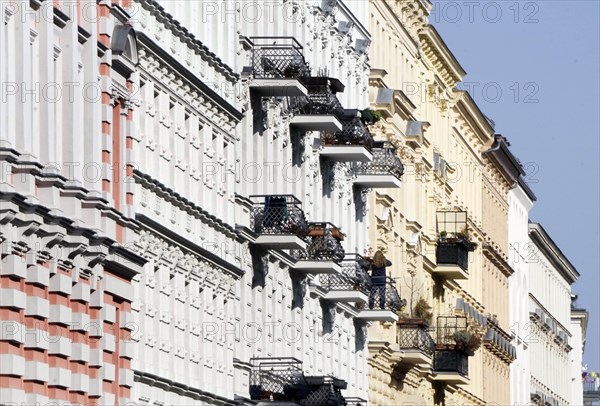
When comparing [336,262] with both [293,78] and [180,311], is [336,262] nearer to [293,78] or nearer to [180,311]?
[293,78]

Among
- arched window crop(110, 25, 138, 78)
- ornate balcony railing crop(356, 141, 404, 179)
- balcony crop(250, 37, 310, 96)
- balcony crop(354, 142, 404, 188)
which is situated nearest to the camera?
arched window crop(110, 25, 138, 78)

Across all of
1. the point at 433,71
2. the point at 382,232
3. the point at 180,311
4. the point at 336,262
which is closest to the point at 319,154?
the point at 336,262

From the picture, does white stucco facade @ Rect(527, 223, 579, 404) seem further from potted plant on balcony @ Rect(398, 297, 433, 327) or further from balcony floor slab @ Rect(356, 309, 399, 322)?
balcony floor slab @ Rect(356, 309, 399, 322)

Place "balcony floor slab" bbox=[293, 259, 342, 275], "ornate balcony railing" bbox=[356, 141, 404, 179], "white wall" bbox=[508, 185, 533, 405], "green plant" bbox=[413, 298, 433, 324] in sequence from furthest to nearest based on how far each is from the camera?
1. "white wall" bbox=[508, 185, 533, 405]
2. "green plant" bbox=[413, 298, 433, 324]
3. "ornate balcony railing" bbox=[356, 141, 404, 179]
4. "balcony floor slab" bbox=[293, 259, 342, 275]

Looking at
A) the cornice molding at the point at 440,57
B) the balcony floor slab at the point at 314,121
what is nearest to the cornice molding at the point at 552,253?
the cornice molding at the point at 440,57

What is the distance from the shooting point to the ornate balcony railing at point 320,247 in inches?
2532

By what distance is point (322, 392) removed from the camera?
62000mm

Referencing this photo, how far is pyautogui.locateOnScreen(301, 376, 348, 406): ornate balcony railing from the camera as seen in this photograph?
6100 cm

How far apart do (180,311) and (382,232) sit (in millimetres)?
29442

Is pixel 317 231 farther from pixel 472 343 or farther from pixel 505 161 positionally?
pixel 505 161

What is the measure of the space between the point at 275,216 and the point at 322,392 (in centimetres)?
486

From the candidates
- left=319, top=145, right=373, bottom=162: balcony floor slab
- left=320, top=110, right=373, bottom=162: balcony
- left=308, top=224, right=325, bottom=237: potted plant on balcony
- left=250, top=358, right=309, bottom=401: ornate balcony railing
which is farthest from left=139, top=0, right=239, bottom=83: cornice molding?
left=319, top=145, right=373, bottom=162: balcony floor slab

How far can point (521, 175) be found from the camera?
425 ft

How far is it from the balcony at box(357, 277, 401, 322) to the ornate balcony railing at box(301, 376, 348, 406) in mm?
10940
